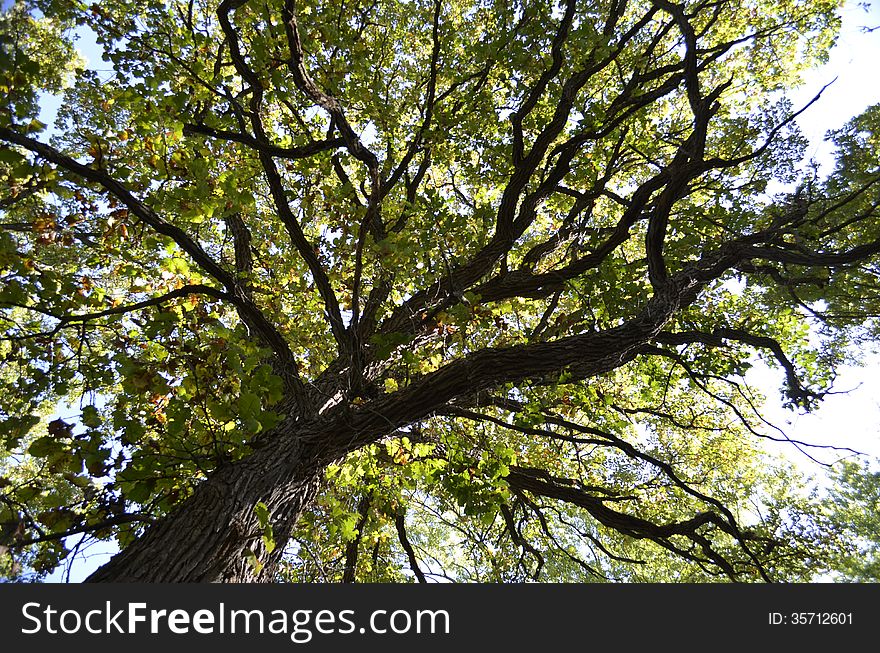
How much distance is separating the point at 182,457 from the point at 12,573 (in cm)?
98

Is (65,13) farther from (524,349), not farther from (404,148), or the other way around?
(524,349)

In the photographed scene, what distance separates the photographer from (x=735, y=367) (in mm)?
5066

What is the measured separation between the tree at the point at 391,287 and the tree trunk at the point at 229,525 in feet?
0.06

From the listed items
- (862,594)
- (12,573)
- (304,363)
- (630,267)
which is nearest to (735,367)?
(630,267)

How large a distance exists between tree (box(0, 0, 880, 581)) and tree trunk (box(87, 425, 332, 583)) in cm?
2

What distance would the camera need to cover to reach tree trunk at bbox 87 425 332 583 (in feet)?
8.57

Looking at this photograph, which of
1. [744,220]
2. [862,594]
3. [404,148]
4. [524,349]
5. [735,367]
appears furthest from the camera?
[404,148]

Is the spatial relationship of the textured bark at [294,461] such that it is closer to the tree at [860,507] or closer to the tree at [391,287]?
the tree at [391,287]

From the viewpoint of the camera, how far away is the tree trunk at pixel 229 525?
2.61 m

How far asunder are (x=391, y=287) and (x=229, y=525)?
289 centimetres

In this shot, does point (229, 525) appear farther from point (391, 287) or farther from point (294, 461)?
point (391, 287)

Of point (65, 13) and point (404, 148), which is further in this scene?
point (404, 148)

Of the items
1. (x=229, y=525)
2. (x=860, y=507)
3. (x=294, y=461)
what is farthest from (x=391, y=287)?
(x=860, y=507)

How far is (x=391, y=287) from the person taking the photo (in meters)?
5.03
